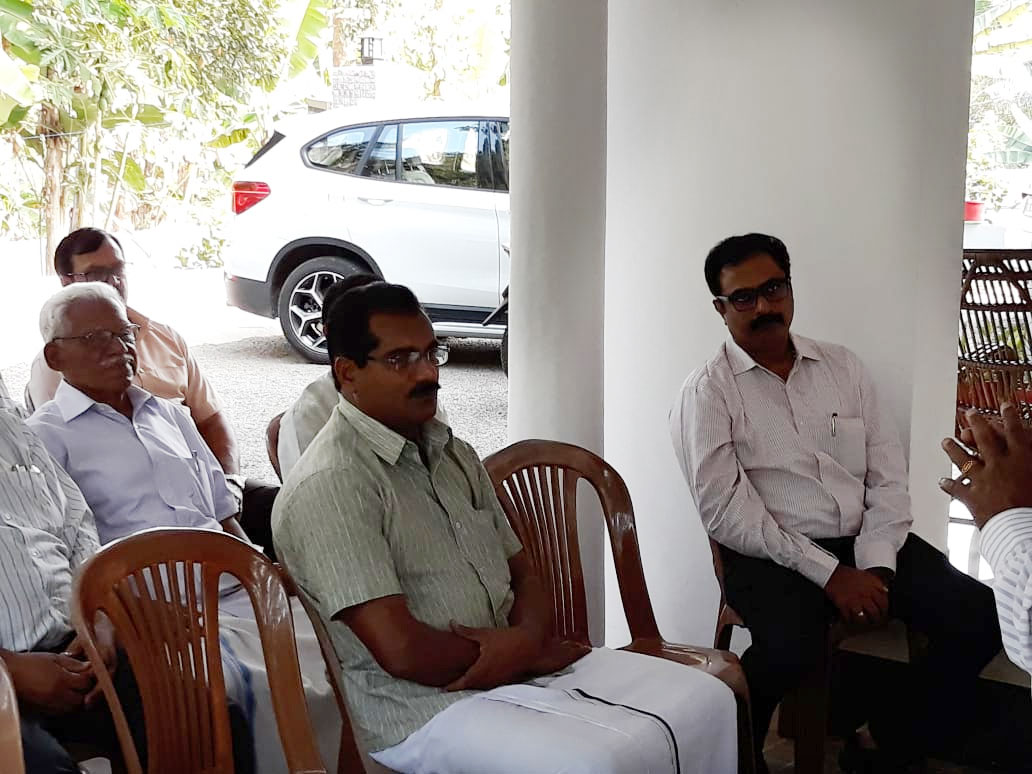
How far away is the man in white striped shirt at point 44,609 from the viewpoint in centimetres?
192

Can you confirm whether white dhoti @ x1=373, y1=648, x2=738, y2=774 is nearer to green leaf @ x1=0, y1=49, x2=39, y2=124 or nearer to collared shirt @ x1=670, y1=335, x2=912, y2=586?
collared shirt @ x1=670, y1=335, x2=912, y2=586

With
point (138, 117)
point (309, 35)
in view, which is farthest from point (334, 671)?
point (309, 35)

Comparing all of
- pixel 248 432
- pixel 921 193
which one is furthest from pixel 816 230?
pixel 248 432

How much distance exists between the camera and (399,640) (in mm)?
1818

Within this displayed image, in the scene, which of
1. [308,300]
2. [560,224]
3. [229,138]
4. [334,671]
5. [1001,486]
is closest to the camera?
[1001,486]

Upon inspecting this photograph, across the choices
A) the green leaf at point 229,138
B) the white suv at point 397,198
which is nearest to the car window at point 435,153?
the white suv at point 397,198

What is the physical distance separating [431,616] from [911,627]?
50.5 inches

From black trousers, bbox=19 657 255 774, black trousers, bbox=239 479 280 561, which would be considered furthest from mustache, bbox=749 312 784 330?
black trousers, bbox=19 657 255 774

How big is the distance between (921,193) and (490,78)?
6844mm

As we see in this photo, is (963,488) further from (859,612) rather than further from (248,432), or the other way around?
(248,432)

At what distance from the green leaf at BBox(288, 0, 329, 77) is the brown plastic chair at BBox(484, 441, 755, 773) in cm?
586

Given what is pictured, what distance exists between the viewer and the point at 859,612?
8.24 feet

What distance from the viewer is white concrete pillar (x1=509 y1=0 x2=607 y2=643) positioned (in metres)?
2.76

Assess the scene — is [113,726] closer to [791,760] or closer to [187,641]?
[187,641]
